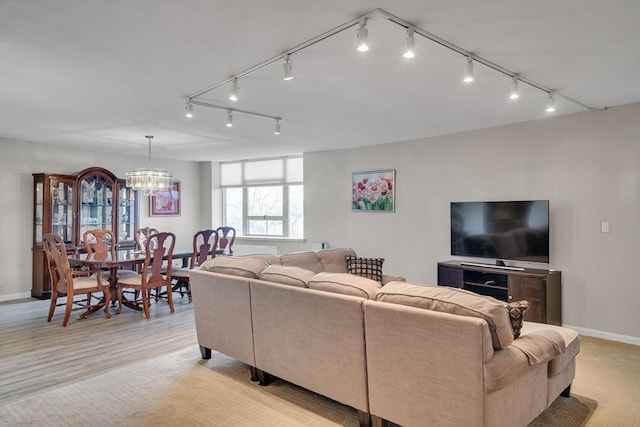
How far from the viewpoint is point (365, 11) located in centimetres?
211

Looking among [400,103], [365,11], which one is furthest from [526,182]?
[365,11]

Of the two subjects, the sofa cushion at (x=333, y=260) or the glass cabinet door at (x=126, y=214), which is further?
the glass cabinet door at (x=126, y=214)

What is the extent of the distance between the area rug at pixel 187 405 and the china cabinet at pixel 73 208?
12.3 feet

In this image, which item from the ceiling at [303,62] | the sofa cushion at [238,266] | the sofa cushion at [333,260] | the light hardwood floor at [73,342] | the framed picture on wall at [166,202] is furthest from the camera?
the framed picture on wall at [166,202]

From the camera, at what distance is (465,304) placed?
1982 mm

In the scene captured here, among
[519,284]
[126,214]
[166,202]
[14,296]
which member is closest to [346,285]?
[519,284]

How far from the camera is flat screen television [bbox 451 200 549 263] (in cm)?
442

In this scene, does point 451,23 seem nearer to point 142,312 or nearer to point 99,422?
point 99,422

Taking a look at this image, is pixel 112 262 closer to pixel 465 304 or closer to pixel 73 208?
pixel 73 208

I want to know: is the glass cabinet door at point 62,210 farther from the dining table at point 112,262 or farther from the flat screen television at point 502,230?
the flat screen television at point 502,230

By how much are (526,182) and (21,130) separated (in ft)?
20.6

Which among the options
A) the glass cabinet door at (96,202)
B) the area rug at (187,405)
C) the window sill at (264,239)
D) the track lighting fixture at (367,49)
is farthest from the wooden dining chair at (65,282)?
the window sill at (264,239)

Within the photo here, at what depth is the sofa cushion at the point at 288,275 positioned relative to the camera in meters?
2.72

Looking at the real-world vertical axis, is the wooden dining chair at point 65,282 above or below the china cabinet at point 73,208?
below
